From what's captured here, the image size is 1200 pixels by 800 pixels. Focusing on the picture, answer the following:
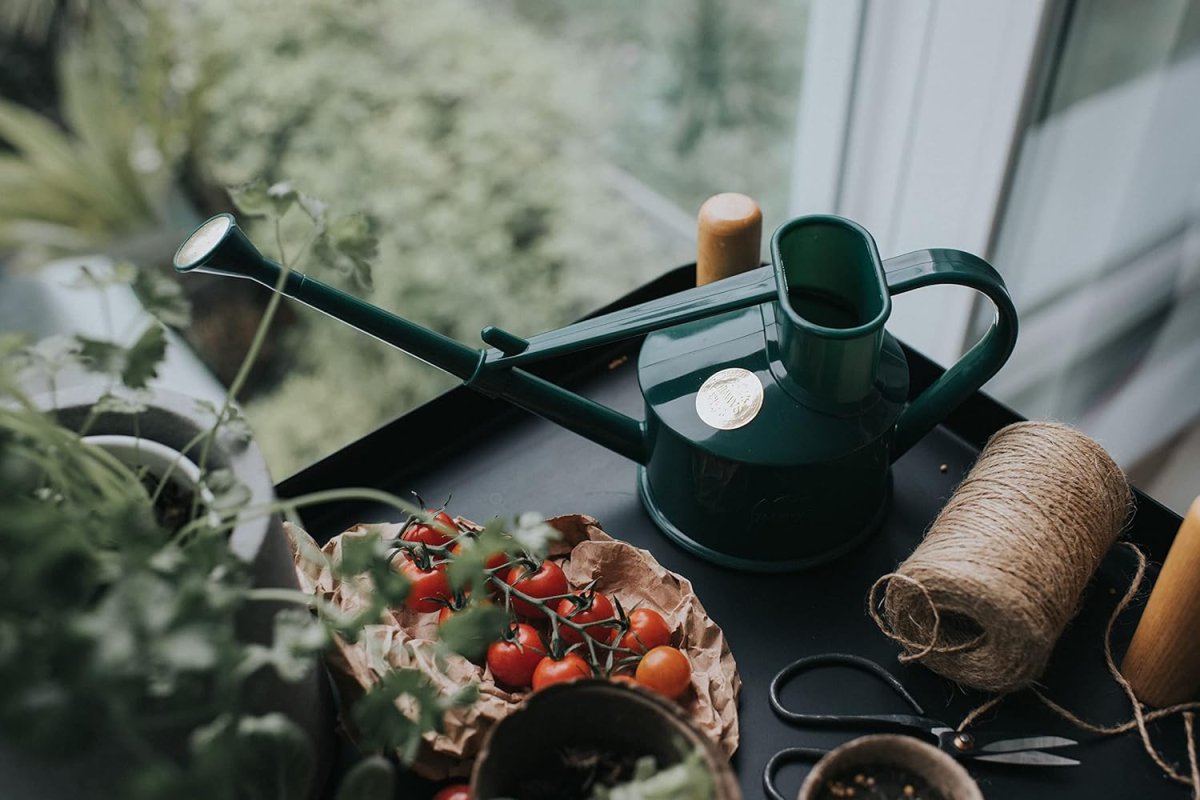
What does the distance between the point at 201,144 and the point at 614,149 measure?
2.62ft

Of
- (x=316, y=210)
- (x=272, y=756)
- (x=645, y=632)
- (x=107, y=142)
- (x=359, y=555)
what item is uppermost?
(x=316, y=210)

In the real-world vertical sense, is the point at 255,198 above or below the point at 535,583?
above

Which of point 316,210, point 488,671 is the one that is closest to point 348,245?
point 316,210

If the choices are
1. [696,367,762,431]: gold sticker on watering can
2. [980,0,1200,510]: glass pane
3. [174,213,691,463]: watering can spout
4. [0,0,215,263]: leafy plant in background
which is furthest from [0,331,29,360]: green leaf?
[0,0,215,263]: leafy plant in background

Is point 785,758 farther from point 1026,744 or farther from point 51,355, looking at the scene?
point 51,355

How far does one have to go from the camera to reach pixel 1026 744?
75 cm

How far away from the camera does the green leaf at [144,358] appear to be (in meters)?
0.59

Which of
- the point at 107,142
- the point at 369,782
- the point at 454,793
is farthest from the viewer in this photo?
the point at 107,142

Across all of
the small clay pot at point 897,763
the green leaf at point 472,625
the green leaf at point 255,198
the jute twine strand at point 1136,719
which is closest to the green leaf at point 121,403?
the green leaf at point 255,198

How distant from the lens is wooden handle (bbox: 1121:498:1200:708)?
708 mm

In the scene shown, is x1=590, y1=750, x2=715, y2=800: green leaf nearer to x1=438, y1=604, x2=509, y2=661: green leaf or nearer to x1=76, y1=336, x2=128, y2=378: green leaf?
x1=438, y1=604, x2=509, y2=661: green leaf

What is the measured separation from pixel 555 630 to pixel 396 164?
155cm

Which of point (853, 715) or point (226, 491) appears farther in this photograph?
point (853, 715)

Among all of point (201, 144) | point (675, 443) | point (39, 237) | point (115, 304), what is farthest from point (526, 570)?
point (201, 144)
